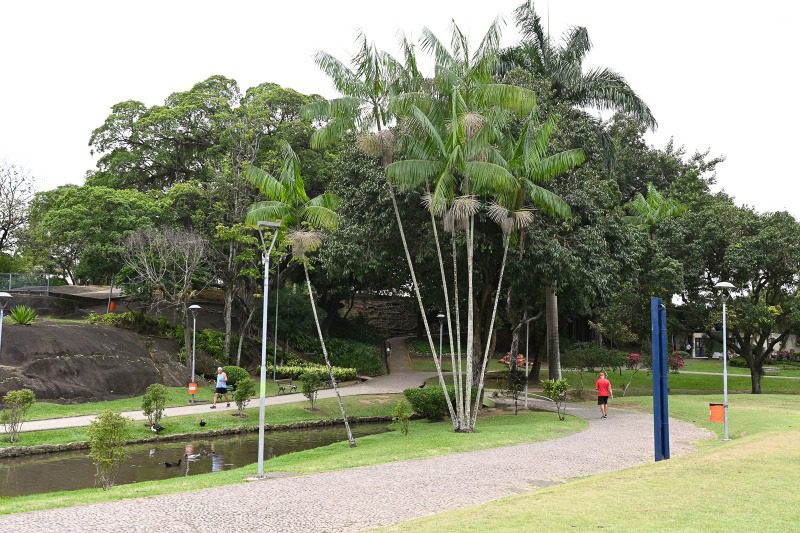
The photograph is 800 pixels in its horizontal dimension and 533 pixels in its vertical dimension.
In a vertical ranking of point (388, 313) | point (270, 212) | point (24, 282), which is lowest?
point (388, 313)

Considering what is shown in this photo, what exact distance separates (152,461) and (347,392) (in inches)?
567

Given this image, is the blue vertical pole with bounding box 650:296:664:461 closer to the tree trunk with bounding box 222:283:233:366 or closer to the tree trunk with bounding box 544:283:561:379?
the tree trunk with bounding box 544:283:561:379

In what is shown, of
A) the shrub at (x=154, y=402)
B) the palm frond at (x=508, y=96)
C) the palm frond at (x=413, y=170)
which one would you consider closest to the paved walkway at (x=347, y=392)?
the shrub at (x=154, y=402)

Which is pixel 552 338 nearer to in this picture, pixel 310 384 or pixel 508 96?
pixel 310 384

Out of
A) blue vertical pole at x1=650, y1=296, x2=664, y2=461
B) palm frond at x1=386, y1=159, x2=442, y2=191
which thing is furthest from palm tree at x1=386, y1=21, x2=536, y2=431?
blue vertical pole at x1=650, y1=296, x2=664, y2=461

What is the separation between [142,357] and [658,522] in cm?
2421

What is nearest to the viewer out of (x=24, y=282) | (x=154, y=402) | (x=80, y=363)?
(x=154, y=402)

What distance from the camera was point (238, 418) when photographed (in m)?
22.0

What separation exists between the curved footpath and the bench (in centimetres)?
1562

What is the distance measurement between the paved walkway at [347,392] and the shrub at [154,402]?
1.46m

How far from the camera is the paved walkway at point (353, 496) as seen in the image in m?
8.34

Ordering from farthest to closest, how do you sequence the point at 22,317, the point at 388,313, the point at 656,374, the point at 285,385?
the point at 388,313 < the point at 285,385 < the point at 22,317 < the point at 656,374

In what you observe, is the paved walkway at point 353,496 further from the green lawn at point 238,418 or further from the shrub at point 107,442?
the green lawn at point 238,418

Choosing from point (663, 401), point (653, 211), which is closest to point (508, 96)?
point (663, 401)
